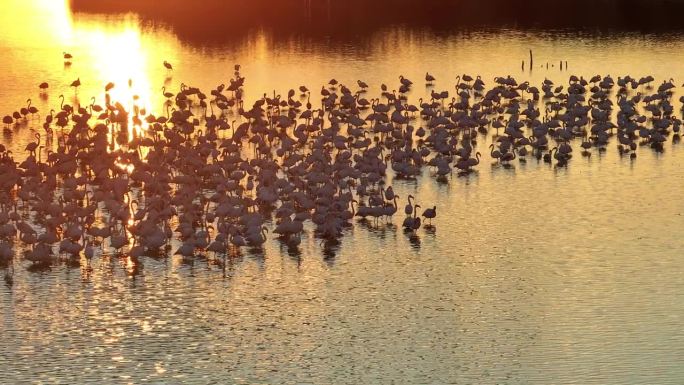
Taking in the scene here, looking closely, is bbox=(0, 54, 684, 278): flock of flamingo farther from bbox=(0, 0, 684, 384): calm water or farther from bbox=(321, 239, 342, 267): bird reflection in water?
bbox=(0, 0, 684, 384): calm water

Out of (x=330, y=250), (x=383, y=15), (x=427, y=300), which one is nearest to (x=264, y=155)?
(x=330, y=250)

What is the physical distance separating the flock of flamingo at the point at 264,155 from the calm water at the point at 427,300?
1.97 feet

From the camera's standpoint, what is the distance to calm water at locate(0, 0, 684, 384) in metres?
22.4

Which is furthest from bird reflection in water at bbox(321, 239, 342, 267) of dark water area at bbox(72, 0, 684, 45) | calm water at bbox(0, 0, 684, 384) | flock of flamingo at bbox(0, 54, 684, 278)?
dark water area at bbox(72, 0, 684, 45)

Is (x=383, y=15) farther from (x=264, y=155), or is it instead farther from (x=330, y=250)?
(x=330, y=250)

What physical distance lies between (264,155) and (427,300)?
449 inches

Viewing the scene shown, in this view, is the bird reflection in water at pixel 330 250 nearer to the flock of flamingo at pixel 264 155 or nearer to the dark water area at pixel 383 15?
the flock of flamingo at pixel 264 155

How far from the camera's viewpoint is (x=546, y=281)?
87.4 ft

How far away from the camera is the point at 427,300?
84.0 feet

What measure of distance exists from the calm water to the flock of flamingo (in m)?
0.60

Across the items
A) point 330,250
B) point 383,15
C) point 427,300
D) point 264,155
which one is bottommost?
point 427,300

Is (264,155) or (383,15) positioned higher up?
(383,15)

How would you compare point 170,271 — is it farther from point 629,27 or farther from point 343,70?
point 629,27

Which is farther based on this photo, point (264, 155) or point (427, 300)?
point (264, 155)
